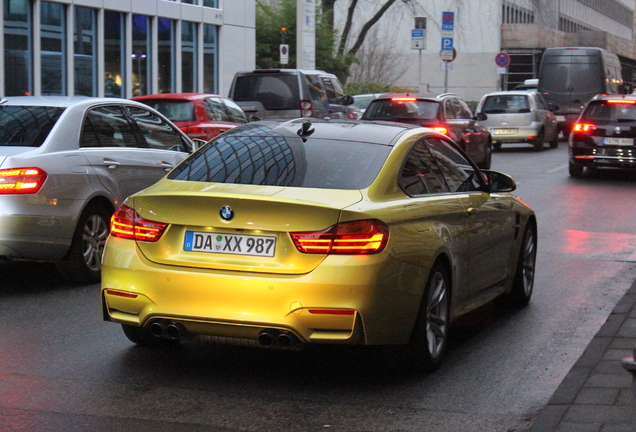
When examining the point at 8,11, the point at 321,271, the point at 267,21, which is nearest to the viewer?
the point at 321,271

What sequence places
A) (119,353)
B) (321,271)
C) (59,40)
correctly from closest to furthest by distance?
1. (321,271)
2. (119,353)
3. (59,40)

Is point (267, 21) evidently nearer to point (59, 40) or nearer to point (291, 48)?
point (291, 48)

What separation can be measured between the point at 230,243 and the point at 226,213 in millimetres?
156

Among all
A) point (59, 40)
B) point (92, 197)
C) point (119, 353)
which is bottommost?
point (119, 353)

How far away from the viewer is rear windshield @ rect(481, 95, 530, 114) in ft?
96.8

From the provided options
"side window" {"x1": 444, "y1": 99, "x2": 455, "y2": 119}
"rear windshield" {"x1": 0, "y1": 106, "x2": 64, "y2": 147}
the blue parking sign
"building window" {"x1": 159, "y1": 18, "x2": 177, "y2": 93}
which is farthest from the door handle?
the blue parking sign

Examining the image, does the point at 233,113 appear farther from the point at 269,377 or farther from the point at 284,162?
the point at 269,377

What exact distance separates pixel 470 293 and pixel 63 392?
2636mm

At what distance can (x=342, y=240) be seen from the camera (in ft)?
18.1

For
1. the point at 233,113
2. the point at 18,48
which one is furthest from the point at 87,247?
the point at 18,48

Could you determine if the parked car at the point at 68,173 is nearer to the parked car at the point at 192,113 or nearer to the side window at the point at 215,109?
the parked car at the point at 192,113

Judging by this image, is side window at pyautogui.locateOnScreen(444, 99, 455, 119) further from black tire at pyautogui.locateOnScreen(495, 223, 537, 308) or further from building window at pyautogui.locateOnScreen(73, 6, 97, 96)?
black tire at pyautogui.locateOnScreen(495, 223, 537, 308)

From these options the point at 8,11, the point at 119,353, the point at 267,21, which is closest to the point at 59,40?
the point at 8,11

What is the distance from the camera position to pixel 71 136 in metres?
8.98
